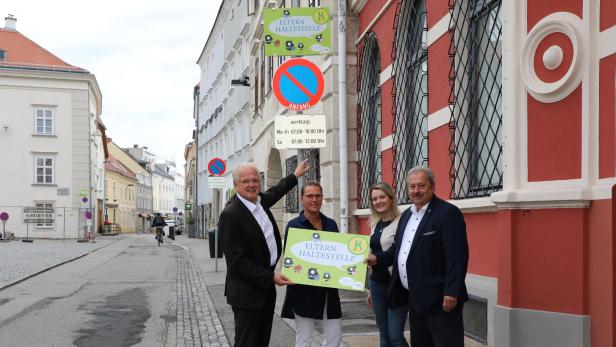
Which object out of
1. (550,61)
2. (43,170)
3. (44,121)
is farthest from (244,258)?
(44,121)

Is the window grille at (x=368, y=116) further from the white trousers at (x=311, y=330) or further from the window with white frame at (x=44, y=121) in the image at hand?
the window with white frame at (x=44, y=121)

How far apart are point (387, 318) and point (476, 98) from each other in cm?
296

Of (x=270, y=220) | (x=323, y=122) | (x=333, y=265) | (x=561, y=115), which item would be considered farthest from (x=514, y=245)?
(x=323, y=122)

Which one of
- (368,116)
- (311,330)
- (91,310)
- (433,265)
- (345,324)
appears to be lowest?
(91,310)

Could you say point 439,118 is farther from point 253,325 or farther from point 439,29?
point 253,325

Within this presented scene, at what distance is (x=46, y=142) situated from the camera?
4434 centimetres

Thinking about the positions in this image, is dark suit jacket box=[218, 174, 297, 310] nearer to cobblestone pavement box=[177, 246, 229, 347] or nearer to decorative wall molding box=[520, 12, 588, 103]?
decorative wall molding box=[520, 12, 588, 103]

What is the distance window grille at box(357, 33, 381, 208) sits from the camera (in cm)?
1104

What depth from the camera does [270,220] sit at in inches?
189

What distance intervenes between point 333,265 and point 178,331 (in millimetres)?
4285

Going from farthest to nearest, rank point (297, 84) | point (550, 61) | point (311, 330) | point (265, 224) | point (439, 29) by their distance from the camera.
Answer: point (439, 29) → point (297, 84) → point (550, 61) → point (311, 330) → point (265, 224)

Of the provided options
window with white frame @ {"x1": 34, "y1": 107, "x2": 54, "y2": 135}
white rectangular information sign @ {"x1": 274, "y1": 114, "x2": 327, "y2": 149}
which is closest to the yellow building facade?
window with white frame @ {"x1": 34, "y1": 107, "x2": 54, "y2": 135}

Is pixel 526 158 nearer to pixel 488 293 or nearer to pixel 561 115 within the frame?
pixel 561 115

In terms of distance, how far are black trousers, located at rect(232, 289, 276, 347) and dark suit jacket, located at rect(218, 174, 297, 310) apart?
63 mm
